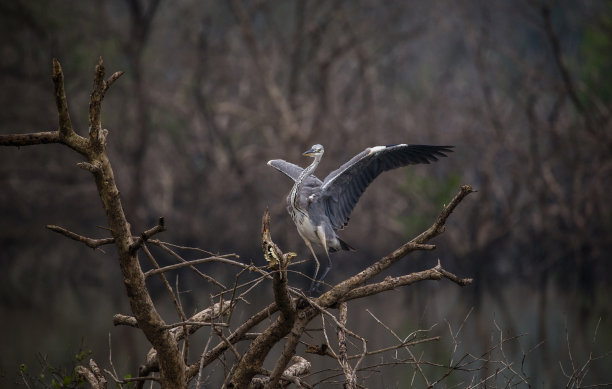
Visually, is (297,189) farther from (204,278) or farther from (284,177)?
(284,177)

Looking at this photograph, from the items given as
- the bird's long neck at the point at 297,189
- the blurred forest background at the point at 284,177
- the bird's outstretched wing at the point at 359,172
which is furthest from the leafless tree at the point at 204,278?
the blurred forest background at the point at 284,177

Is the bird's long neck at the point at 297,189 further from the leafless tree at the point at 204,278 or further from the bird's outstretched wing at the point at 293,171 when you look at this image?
the leafless tree at the point at 204,278

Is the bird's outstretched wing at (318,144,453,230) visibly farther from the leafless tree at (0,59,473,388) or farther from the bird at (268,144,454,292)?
the leafless tree at (0,59,473,388)

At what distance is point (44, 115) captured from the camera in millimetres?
15258

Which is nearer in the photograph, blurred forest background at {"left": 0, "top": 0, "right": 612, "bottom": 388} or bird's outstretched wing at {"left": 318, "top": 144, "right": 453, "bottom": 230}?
bird's outstretched wing at {"left": 318, "top": 144, "right": 453, "bottom": 230}

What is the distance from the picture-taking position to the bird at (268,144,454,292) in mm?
5789

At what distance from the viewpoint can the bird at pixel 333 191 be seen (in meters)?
5.79

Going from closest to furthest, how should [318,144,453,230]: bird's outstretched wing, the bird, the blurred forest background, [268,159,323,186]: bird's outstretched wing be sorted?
1. [318,144,453,230]: bird's outstretched wing
2. the bird
3. [268,159,323,186]: bird's outstretched wing
4. the blurred forest background

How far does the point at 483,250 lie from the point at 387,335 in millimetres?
5434

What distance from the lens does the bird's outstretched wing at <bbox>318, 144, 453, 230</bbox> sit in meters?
5.67

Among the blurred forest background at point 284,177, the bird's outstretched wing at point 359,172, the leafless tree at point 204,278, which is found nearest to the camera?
the leafless tree at point 204,278

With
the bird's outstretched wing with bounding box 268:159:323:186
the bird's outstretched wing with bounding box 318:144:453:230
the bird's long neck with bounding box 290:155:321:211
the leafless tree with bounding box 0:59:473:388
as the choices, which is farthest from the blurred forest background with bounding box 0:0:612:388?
the leafless tree with bounding box 0:59:473:388

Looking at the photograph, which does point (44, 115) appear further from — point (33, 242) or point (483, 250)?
point (483, 250)

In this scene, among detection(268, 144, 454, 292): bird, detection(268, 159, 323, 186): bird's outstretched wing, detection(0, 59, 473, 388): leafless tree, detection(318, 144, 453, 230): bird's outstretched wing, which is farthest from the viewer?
detection(268, 159, 323, 186): bird's outstretched wing
